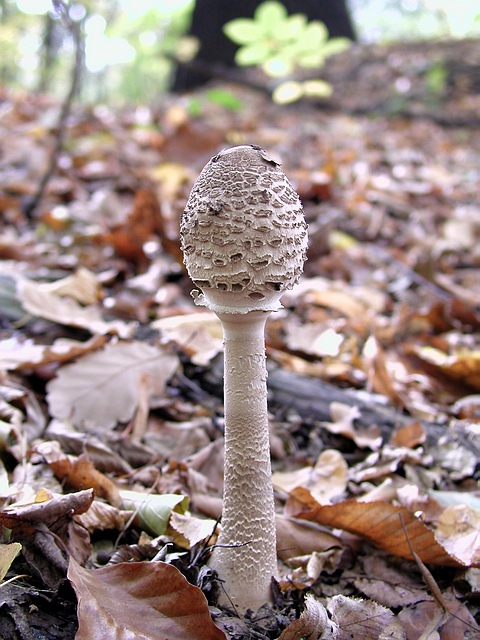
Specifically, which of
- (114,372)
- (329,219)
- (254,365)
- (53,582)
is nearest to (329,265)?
(329,219)

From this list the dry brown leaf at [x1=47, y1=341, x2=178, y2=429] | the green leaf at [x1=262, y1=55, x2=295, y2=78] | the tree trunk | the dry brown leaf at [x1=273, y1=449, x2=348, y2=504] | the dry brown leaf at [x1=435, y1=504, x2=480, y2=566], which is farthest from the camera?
the tree trunk

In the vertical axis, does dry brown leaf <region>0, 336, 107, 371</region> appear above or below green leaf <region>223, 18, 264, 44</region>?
below

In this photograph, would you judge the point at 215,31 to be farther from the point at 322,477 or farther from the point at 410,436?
the point at 322,477

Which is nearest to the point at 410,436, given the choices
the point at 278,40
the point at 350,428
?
the point at 350,428

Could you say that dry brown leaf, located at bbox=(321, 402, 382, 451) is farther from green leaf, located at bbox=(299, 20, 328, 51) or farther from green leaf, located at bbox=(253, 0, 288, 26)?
green leaf, located at bbox=(253, 0, 288, 26)

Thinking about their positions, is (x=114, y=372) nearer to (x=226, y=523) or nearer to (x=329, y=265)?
(x=226, y=523)

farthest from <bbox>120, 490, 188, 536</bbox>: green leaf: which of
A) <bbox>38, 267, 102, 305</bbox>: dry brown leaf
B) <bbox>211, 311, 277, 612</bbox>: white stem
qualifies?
<bbox>38, 267, 102, 305</bbox>: dry brown leaf

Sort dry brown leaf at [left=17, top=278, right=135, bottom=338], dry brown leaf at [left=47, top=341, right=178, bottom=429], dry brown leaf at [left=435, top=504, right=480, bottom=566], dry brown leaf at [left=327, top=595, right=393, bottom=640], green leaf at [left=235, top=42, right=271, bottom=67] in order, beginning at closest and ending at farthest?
dry brown leaf at [left=327, top=595, right=393, bottom=640] → dry brown leaf at [left=435, top=504, right=480, bottom=566] → dry brown leaf at [left=47, top=341, right=178, bottom=429] → dry brown leaf at [left=17, top=278, right=135, bottom=338] → green leaf at [left=235, top=42, right=271, bottom=67]

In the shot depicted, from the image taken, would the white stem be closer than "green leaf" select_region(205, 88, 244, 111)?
Yes
